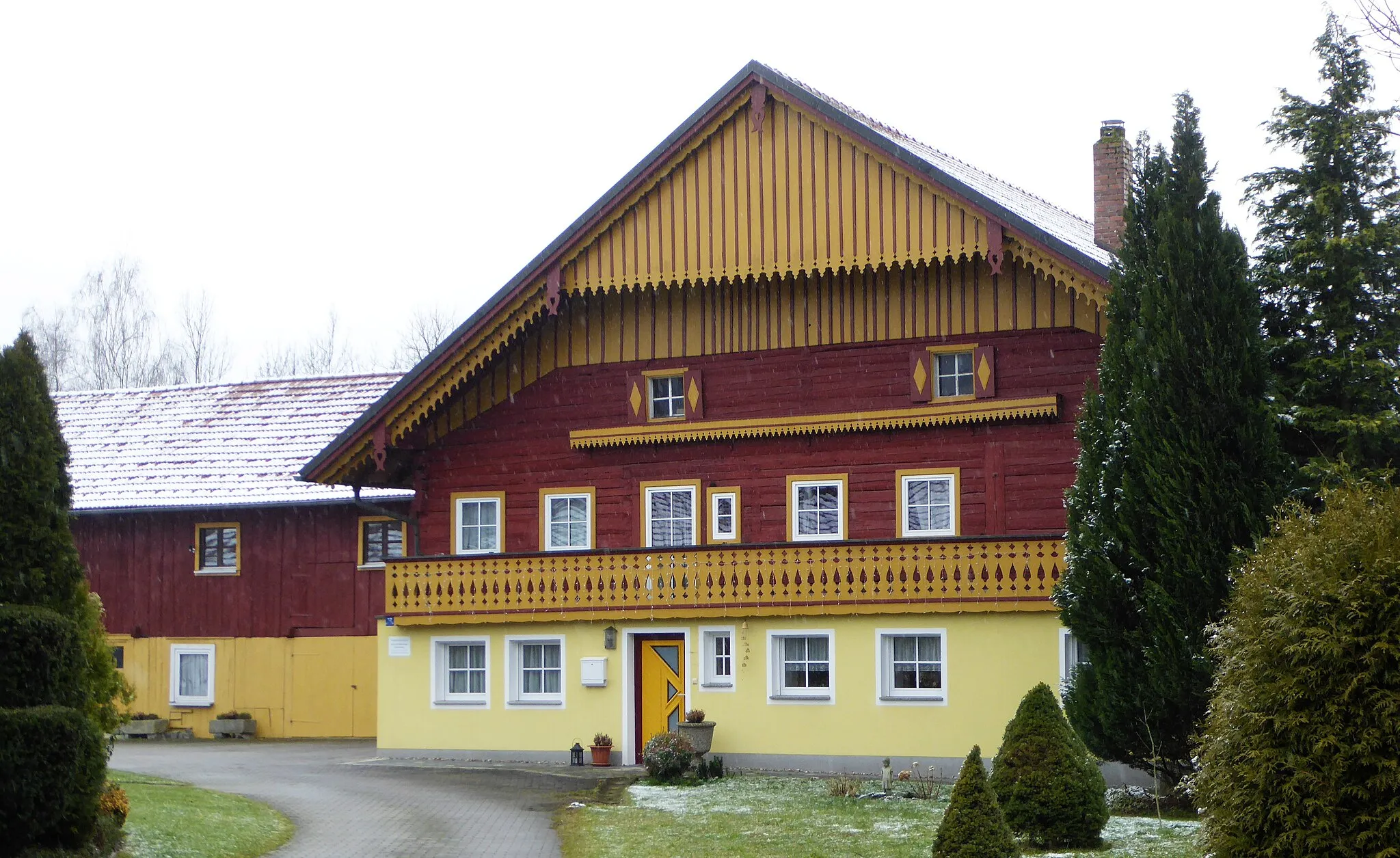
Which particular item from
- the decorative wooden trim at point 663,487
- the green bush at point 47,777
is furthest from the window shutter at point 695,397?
the green bush at point 47,777

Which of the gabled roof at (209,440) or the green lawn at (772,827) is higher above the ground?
the gabled roof at (209,440)

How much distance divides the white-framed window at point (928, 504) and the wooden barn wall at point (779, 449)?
165 mm

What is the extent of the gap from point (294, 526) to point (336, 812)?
14.4 m

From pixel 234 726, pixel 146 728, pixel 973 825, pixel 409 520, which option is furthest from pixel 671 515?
pixel 973 825

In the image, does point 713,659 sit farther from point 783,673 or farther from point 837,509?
point 837,509

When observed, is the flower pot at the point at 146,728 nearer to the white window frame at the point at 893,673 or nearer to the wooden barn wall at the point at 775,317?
the wooden barn wall at the point at 775,317

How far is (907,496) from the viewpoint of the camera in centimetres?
2638

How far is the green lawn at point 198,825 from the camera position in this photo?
16688 millimetres

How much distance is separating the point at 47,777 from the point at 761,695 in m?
12.8

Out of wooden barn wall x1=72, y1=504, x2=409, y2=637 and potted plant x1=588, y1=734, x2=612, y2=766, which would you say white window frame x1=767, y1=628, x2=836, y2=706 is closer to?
Answer: potted plant x1=588, y1=734, x2=612, y2=766

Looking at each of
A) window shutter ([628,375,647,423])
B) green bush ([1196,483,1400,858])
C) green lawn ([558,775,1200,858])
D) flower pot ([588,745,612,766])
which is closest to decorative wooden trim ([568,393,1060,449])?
window shutter ([628,375,647,423])

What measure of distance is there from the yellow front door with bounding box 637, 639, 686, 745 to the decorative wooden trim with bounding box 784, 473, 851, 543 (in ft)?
8.60

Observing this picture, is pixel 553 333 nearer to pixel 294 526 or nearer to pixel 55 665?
pixel 294 526

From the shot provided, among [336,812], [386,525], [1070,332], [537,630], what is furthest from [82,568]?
[386,525]
